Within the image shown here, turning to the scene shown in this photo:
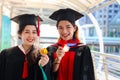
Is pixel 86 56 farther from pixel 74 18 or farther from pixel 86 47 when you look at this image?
pixel 74 18

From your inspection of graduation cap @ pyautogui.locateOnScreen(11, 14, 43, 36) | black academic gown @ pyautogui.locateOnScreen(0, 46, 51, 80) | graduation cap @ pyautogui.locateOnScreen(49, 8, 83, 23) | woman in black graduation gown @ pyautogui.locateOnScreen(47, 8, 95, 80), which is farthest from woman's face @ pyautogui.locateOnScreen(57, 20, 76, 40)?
black academic gown @ pyautogui.locateOnScreen(0, 46, 51, 80)

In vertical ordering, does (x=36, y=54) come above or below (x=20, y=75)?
above

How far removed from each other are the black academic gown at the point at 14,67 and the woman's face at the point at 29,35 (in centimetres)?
15

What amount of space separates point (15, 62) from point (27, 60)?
13 centimetres

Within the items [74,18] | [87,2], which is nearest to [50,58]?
[74,18]

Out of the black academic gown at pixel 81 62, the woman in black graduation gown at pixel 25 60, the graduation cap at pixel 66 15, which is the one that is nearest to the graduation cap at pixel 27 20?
the woman in black graduation gown at pixel 25 60

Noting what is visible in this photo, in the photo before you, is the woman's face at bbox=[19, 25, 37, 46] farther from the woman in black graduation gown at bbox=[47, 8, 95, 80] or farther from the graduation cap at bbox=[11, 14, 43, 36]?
the woman in black graduation gown at bbox=[47, 8, 95, 80]

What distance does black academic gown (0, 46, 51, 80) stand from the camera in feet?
9.47

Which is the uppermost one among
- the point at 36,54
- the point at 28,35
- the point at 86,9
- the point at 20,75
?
the point at 86,9

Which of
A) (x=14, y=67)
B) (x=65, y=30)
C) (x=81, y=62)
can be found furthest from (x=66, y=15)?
(x=14, y=67)

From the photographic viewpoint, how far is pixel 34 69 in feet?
9.48

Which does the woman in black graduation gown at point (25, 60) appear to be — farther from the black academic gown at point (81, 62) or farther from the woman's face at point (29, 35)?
the black academic gown at point (81, 62)

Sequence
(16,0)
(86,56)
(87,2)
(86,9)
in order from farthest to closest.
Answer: (16,0) → (86,9) → (87,2) → (86,56)

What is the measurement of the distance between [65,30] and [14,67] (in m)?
0.68
